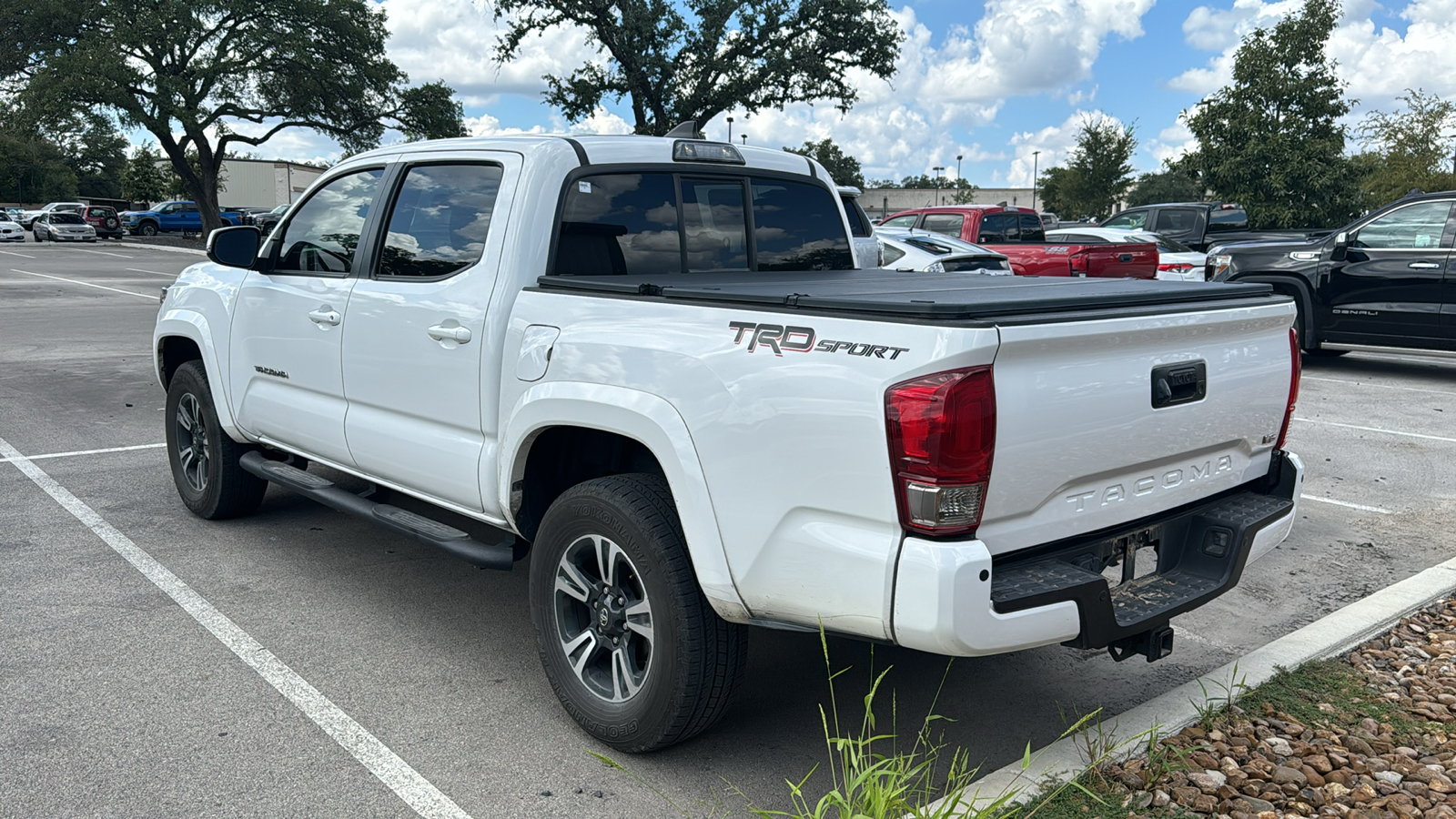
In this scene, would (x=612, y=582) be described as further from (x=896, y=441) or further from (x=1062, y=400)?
(x=1062, y=400)

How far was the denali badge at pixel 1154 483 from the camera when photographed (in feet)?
10.0

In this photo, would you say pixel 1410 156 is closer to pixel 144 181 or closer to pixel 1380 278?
pixel 1380 278

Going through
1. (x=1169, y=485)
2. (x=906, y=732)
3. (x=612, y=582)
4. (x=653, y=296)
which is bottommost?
(x=906, y=732)

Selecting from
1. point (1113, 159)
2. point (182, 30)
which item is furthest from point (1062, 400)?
point (1113, 159)

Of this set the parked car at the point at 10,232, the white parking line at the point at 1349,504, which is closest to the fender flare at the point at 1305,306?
the white parking line at the point at 1349,504

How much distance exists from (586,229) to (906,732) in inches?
83.1

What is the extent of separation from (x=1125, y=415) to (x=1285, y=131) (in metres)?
27.7

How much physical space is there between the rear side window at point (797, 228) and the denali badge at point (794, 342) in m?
1.72

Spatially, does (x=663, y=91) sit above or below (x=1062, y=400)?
above

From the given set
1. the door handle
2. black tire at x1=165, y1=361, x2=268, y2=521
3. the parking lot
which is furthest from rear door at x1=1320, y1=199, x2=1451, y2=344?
black tire at x1=165, y1=361, x2=268, y2=521

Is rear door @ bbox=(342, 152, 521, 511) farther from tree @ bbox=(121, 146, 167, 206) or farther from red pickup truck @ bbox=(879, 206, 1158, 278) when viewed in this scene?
tree @ bbox=(121, 146, 167, 206)

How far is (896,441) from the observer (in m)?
2.69

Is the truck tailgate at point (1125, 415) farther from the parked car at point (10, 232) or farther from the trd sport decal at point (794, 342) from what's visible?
the parked car at point (10, 232)

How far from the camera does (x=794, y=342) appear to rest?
114 inches
